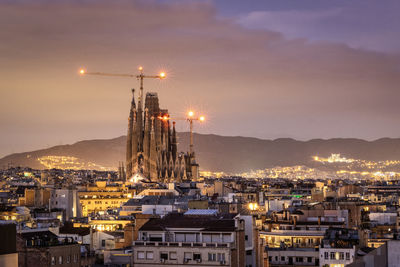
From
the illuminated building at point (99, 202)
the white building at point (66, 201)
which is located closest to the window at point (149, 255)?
the white building at point (66, 201)

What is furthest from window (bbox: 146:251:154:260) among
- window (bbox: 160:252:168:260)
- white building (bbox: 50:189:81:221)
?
white building (bbox: 50:189:81:221)

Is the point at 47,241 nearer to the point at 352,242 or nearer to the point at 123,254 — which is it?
the point at 123,254

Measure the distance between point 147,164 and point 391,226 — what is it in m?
115

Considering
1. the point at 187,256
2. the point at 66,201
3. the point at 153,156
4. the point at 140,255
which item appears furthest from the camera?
the point at 153,156

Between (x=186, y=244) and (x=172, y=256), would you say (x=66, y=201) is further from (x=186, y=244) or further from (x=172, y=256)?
(x=186, y=244)

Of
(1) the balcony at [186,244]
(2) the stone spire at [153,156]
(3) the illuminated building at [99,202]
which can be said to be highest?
(2) the stone spire at [153,156]

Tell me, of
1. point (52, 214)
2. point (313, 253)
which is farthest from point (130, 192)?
point (313, 253)

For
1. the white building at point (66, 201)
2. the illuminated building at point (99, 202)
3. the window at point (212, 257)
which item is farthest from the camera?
the illuminated building at point (99, 202)

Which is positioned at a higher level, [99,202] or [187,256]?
[187,256]

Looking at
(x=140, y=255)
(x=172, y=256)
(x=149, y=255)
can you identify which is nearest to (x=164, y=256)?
(x=172, y=256)

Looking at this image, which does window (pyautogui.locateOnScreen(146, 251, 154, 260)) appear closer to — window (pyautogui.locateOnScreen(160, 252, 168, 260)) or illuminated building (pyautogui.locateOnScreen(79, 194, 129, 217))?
window (pyautogui.locateOnScreen(160, 252, 168, 260))

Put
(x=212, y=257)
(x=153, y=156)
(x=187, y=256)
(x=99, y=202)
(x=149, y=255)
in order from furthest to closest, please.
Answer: (x=153, y=156) → (x=99, y=202) → (x=149, y=255) → (x=187, y=256) → (x=212, y=257)

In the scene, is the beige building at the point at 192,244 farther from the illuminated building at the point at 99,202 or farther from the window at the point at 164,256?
the illuminated building at the point at 99,202

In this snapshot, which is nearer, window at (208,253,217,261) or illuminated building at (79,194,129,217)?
window at (208,253,217,261)
